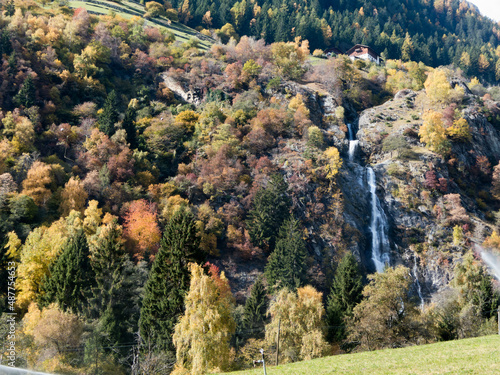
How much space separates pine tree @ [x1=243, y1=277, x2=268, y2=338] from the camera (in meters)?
51.8

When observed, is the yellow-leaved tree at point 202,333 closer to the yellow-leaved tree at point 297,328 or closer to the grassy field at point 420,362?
the grassy field at point 420,362

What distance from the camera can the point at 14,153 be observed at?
66.6 metres

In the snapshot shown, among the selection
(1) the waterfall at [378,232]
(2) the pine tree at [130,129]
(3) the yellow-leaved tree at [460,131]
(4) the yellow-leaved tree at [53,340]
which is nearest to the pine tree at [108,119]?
(2) the pine tree at [130,129]

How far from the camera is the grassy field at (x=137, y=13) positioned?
126m

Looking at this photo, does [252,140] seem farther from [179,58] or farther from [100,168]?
[179,58]

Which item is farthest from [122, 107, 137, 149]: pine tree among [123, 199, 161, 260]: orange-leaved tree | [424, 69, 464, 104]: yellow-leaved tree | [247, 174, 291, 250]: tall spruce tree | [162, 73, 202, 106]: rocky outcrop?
[424, 69, 464, 104]: yellow-leaved tree

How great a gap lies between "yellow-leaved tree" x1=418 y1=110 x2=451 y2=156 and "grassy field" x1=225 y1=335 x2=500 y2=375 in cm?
6784

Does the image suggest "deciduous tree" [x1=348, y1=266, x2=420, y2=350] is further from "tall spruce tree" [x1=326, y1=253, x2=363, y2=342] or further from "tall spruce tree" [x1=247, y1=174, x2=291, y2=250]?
"tall spruce tree" [x1=247, y1=174, x2=291, y2=250]

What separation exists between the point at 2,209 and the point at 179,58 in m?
65.2

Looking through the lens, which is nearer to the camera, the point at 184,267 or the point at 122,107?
the point at 184,267

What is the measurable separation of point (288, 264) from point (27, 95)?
180 ft

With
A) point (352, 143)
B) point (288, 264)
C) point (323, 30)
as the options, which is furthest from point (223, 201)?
point (323, 30)

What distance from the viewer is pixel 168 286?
37750mm

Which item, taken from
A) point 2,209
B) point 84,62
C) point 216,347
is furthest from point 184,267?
point 84,62
